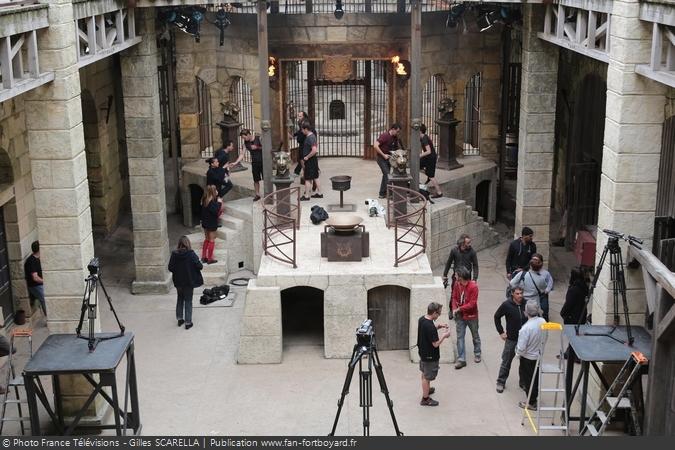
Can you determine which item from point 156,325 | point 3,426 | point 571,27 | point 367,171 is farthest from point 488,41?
point 3,426

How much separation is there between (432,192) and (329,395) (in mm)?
7435

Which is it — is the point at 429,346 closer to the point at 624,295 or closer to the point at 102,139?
the point at 624,295

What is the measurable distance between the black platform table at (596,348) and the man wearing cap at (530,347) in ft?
1.95

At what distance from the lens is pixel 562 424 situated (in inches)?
505

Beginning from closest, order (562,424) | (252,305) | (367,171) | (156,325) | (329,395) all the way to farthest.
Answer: (562,424) < (329,395) < (252,305) < (156,325) < (367,171)

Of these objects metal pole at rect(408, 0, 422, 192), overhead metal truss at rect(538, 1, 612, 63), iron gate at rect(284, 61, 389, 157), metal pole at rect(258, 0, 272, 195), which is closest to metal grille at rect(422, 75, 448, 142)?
iron gate at rect(284, 61, 389, 157)

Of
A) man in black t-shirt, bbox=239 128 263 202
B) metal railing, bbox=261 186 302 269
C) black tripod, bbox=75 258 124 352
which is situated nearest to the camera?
black tripod, bbox=75 258 124 352

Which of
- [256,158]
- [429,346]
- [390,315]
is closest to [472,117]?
[256,158]

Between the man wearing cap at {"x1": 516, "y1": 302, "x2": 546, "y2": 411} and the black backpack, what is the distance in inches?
216

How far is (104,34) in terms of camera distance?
48.0 ft

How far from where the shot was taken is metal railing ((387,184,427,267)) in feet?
51.1

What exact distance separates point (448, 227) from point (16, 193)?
8.21 m

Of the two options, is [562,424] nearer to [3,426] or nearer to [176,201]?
[3,426]

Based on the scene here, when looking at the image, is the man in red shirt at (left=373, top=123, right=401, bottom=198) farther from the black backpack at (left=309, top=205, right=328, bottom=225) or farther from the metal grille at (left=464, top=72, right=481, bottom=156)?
the metal grille at (left=464, top=72, right=481, bottom=156)
